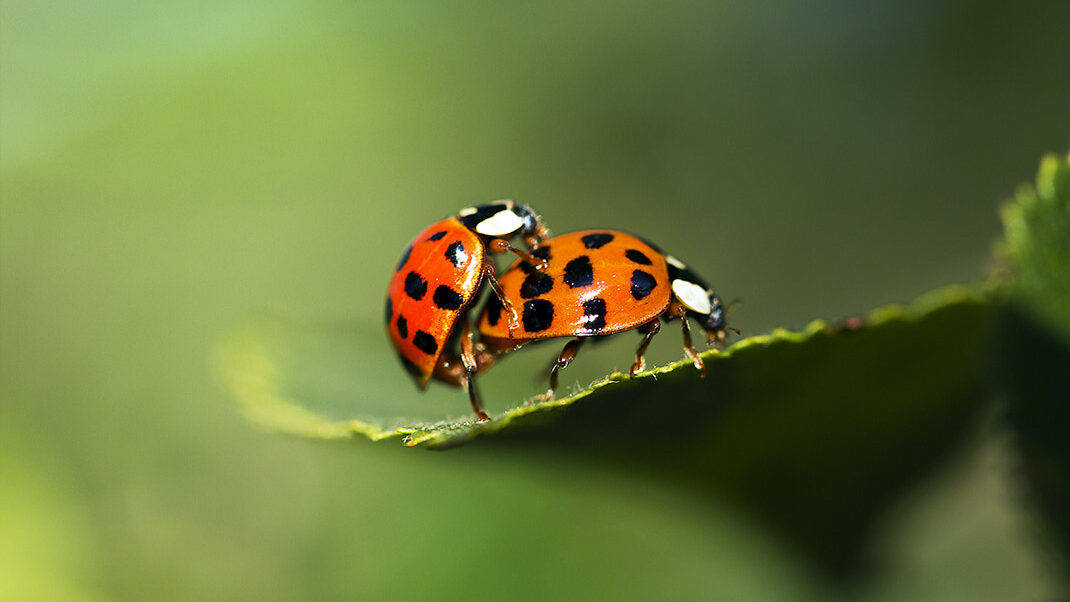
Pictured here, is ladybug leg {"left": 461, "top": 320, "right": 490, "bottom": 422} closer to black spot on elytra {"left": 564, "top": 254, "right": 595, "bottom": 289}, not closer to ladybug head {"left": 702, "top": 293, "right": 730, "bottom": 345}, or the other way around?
black spot on elytra {"left": 564, "top": 254, "right": 595, "bottom": 289}

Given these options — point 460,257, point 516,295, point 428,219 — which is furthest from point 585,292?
point 428,219

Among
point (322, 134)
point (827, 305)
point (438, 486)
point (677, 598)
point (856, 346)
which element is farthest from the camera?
point (322, 134)

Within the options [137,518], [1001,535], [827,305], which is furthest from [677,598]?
[827,305]

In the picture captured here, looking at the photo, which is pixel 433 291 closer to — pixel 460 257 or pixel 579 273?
pixel 460 257

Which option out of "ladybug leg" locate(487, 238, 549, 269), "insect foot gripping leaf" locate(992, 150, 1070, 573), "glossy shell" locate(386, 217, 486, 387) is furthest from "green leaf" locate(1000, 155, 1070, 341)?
"glossy shell" locate(386, 217, 486, 387)

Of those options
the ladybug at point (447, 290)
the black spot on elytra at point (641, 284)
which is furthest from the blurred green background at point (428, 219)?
the black spot on elytra at point (641, 284)

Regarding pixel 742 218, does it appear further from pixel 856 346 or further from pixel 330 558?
pixel 856 346
